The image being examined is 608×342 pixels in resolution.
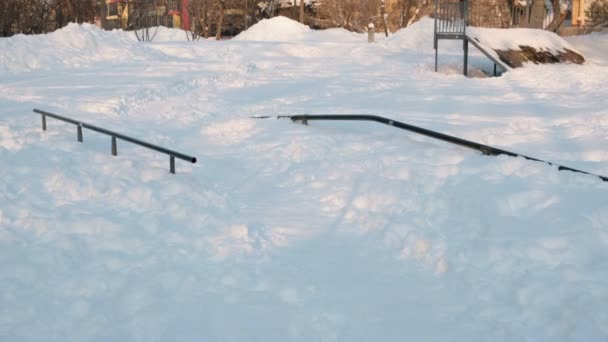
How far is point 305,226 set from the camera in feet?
22.7

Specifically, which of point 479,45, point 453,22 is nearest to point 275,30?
point 453,22

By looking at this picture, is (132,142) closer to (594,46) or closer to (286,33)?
(594,46)

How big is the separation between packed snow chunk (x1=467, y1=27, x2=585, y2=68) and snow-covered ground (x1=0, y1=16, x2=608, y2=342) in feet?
18.2

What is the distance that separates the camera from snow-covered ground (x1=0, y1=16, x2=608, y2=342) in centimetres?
488

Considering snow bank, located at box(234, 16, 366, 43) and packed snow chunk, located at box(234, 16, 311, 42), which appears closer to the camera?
snow bank, located at box(234, 16, 366, 43)

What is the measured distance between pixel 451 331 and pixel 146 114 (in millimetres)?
9423

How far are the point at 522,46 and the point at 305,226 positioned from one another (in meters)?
15.2

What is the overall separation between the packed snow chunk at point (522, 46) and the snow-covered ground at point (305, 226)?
5.55m

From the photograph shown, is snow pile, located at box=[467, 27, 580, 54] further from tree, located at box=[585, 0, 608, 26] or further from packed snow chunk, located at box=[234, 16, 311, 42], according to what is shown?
packed snow chunk, located at box=[234, 16, 311, 42]

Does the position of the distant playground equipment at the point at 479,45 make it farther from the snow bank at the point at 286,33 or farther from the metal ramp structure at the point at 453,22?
the snow bank at the point at 286,33

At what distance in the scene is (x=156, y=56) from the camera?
832 inches

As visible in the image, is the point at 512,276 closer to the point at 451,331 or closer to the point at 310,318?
the point at 451,331

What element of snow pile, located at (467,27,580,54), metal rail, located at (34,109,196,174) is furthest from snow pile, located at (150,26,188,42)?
metal rail, located at (34,109,196,174)

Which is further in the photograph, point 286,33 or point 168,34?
point 168,34
